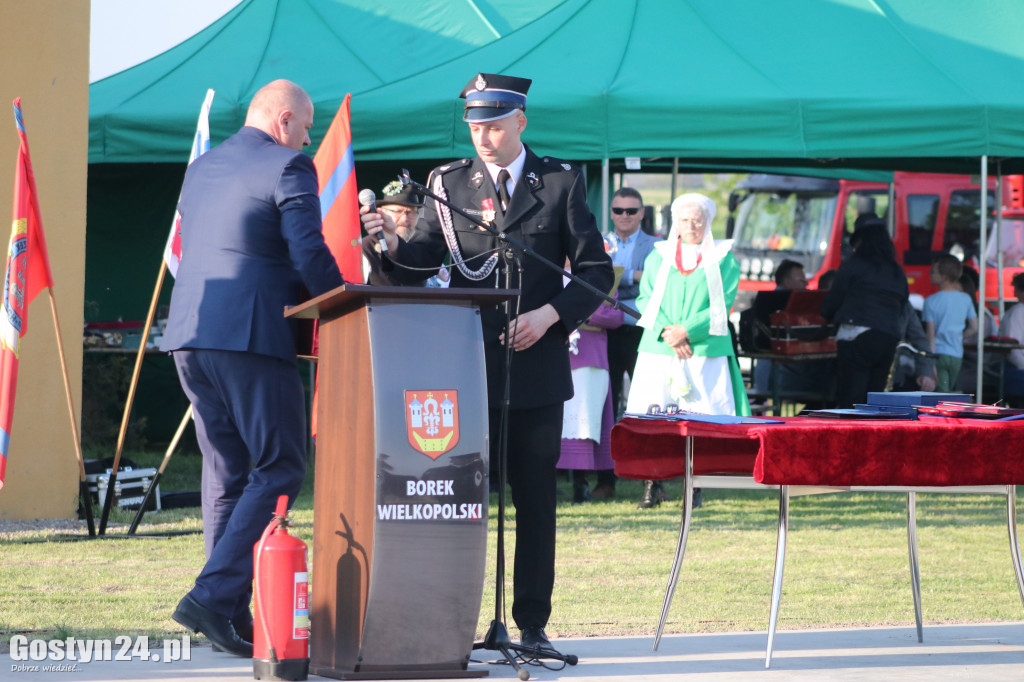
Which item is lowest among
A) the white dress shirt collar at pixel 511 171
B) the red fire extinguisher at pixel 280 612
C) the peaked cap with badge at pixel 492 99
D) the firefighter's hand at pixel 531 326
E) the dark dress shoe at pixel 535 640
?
the dark dress shoe at pixel 535 640

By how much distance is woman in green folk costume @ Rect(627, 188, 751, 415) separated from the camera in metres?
8.48

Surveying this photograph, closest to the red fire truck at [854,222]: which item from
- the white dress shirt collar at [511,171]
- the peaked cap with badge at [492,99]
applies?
the white dress shirt collar at [511,171]

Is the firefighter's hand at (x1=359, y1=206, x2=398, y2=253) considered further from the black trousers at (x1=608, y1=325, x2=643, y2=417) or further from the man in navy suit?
the black trousers at (x1=608, y1=325, x2=643, y2=417)

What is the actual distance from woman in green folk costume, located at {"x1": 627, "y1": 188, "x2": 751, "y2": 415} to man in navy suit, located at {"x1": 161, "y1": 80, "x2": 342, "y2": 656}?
4101 mm

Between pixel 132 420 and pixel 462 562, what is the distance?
893 cm

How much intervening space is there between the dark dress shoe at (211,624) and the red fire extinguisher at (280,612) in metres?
0.40

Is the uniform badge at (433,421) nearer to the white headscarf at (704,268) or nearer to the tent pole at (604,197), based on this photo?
the white headscarf at (704,268)

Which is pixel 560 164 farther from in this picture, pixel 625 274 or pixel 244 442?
pixel 625 274

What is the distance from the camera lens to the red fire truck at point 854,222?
17.6 m

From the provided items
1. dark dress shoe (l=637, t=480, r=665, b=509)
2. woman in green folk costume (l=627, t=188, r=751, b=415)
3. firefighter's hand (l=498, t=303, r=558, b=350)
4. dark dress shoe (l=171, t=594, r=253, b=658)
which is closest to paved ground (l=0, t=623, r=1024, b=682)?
dark dress shoe (l=171, t=594, r=253, b=658)

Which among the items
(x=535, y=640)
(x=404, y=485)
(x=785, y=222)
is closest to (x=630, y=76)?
(x=535, y=640)

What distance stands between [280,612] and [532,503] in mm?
972

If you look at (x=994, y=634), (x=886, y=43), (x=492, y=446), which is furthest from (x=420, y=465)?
(x=886, y=43)

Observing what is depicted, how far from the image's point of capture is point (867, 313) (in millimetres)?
10859
